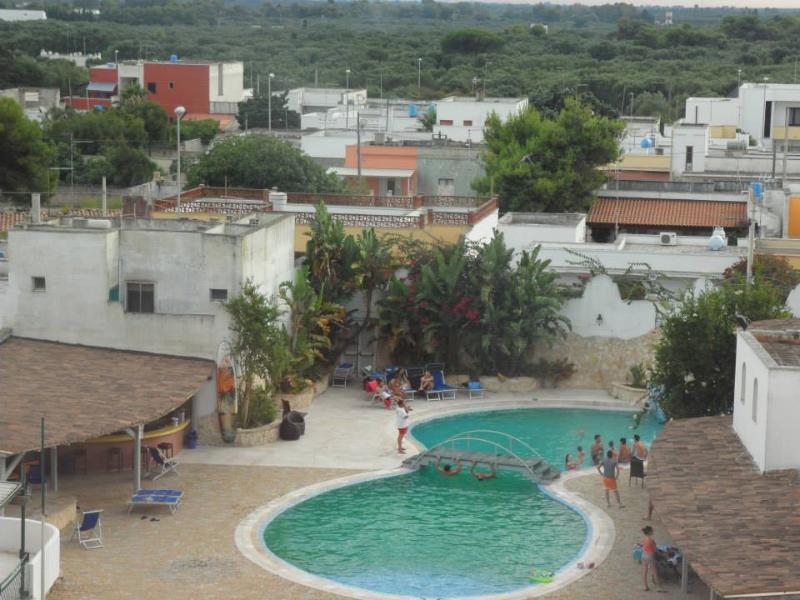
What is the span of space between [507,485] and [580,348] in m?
8.51

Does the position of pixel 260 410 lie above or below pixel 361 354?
below

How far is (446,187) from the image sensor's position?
197 ft

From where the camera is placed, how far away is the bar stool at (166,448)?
1135 inches

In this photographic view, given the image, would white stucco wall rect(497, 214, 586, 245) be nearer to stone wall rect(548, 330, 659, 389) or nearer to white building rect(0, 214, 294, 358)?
stone wall rect(548, 330, 659, 389)

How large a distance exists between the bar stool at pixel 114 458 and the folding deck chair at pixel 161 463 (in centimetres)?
57

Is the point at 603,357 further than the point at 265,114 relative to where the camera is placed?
No

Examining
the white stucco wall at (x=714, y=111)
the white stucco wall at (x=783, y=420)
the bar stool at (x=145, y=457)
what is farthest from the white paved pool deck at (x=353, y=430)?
the white stucco wall at (x=714, y=111)

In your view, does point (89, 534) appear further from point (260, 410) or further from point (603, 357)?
point (603, 357)

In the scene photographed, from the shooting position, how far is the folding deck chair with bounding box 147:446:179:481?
91.0 feet

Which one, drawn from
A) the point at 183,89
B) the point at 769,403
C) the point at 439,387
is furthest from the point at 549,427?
the point at 183,89

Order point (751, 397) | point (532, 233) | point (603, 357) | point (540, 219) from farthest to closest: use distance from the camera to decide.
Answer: point (540, 219) → point (532, 233) → point (603, 357) → point (751, 397)

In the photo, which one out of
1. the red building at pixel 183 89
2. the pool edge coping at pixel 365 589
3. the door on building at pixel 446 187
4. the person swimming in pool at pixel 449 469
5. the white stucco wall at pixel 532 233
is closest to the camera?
the pool edge coping at pixel 365 589

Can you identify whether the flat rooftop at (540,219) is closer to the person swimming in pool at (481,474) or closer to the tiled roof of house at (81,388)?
the person swimming in pool at (481,474)

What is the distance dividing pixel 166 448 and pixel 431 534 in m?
6.46
